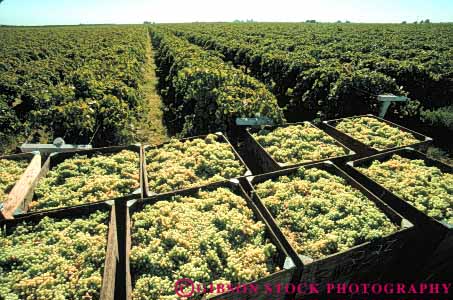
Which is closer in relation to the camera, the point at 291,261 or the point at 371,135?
the point at 291,261

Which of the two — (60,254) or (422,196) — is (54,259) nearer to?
(60,254)

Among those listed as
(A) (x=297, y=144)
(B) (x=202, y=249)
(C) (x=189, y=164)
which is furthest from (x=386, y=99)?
(B) (x=202, y=249)

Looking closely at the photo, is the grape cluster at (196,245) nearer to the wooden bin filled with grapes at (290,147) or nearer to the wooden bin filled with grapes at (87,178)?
the wooden bin filled with grapes at (87,178)

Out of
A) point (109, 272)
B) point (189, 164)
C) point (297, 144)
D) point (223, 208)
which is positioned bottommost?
point (109, 272)

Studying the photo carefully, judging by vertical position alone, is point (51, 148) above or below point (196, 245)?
above

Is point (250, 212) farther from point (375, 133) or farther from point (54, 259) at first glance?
point (375, 133)

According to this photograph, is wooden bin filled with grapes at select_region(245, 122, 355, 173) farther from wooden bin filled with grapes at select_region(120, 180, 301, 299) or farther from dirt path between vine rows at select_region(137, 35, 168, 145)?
dirt path between vine rows at select_region(137, 35, 168, 145)

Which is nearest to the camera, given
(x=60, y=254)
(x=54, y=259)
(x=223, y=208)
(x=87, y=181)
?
(x=54, y=259)

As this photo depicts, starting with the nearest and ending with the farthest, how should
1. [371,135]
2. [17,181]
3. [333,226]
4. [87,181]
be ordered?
1. [333,226]
2. [17,181]
3. [87,181]
4. [371,135]
